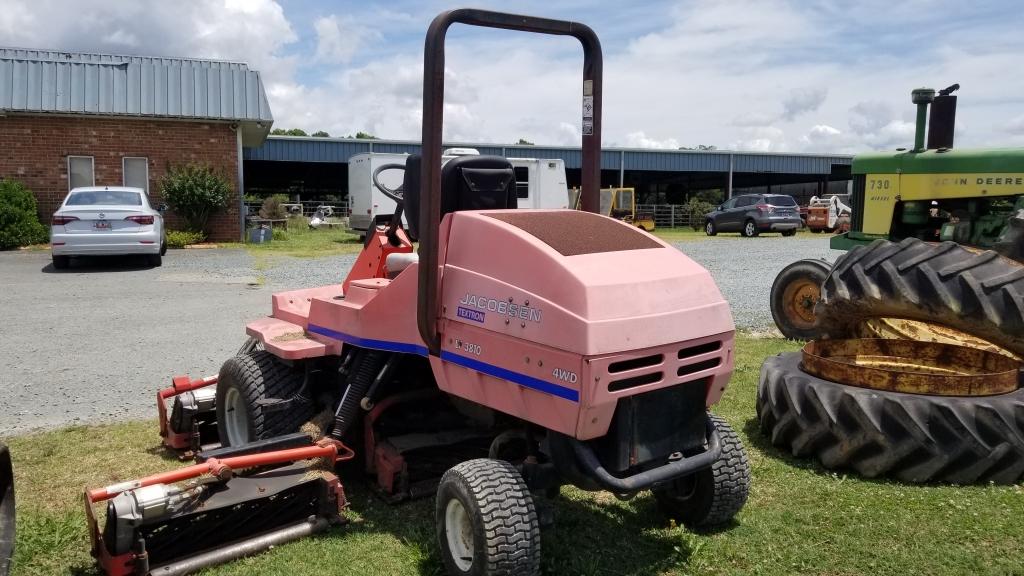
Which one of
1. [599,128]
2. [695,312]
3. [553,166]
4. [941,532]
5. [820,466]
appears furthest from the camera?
[553,166]

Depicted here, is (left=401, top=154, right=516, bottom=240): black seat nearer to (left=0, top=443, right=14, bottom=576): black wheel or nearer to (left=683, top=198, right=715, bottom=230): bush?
(left=0, top=443, right=14, bottom=576): black wheel

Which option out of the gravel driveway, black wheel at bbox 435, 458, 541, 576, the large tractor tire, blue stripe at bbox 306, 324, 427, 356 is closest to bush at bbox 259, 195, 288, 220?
the gravel driveway

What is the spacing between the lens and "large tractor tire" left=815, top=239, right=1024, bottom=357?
4.77 metres

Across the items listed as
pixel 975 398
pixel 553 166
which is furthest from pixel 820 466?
pixel 553 166

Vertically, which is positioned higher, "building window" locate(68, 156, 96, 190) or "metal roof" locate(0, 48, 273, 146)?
"metal roof" locate(0, 48, 273, 146)

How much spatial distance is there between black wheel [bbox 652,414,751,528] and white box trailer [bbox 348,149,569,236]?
61.6 feet

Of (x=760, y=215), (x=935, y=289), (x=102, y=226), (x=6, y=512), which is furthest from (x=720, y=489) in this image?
(x=760, y=215)

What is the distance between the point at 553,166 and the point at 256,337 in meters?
20.8

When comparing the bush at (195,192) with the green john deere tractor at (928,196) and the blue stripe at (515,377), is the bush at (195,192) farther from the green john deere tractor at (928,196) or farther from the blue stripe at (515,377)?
the blue stripe at (515,377)

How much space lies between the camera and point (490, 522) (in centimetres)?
301

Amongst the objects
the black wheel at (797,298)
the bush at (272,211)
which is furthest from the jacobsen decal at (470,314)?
the bush at (272,211)

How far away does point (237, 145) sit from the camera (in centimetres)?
2077

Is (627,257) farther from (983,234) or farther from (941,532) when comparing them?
(983,234)

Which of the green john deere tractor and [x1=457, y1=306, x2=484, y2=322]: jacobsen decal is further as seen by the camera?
the green john deere tractor
